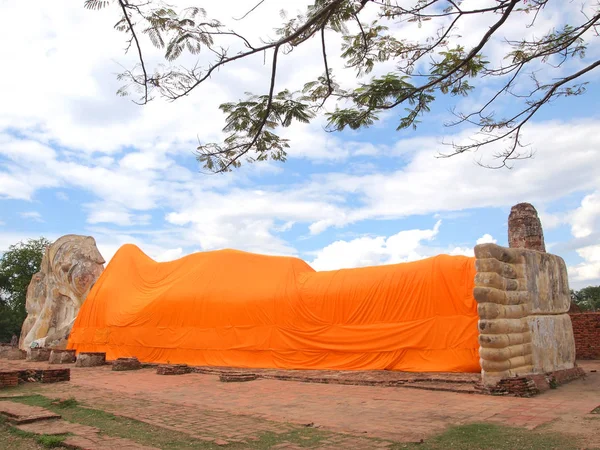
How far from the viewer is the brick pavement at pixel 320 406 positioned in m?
5.96

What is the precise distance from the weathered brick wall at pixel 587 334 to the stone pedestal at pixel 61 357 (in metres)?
14.5

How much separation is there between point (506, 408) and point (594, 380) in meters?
3.52

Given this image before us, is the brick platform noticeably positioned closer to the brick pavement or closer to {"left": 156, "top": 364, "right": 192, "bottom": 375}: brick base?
the brick pavement

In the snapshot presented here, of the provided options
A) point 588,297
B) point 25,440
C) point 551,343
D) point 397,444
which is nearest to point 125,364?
point 25,440

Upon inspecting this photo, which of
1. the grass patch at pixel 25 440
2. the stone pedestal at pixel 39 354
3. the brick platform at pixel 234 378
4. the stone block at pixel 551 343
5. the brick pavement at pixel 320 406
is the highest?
the stone block at pixel 551 343

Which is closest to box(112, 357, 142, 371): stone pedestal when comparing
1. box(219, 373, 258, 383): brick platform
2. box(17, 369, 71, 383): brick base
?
box(17, 369, 71, 383): brick base

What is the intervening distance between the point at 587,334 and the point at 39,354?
1645 cm

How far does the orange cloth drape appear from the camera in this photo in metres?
10.6

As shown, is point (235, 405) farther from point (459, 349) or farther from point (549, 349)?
point (549, 349)

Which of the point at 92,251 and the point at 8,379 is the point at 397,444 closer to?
the point at 8,379

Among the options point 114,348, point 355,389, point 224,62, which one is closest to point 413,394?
point 355,389

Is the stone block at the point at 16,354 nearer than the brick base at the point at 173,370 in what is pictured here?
No

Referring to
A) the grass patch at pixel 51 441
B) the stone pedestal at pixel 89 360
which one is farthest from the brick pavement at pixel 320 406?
the stone pedestal at pixel 89 360

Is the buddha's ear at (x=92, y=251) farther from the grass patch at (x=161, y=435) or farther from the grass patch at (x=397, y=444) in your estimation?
the grass patch at (x=397, y=444)
